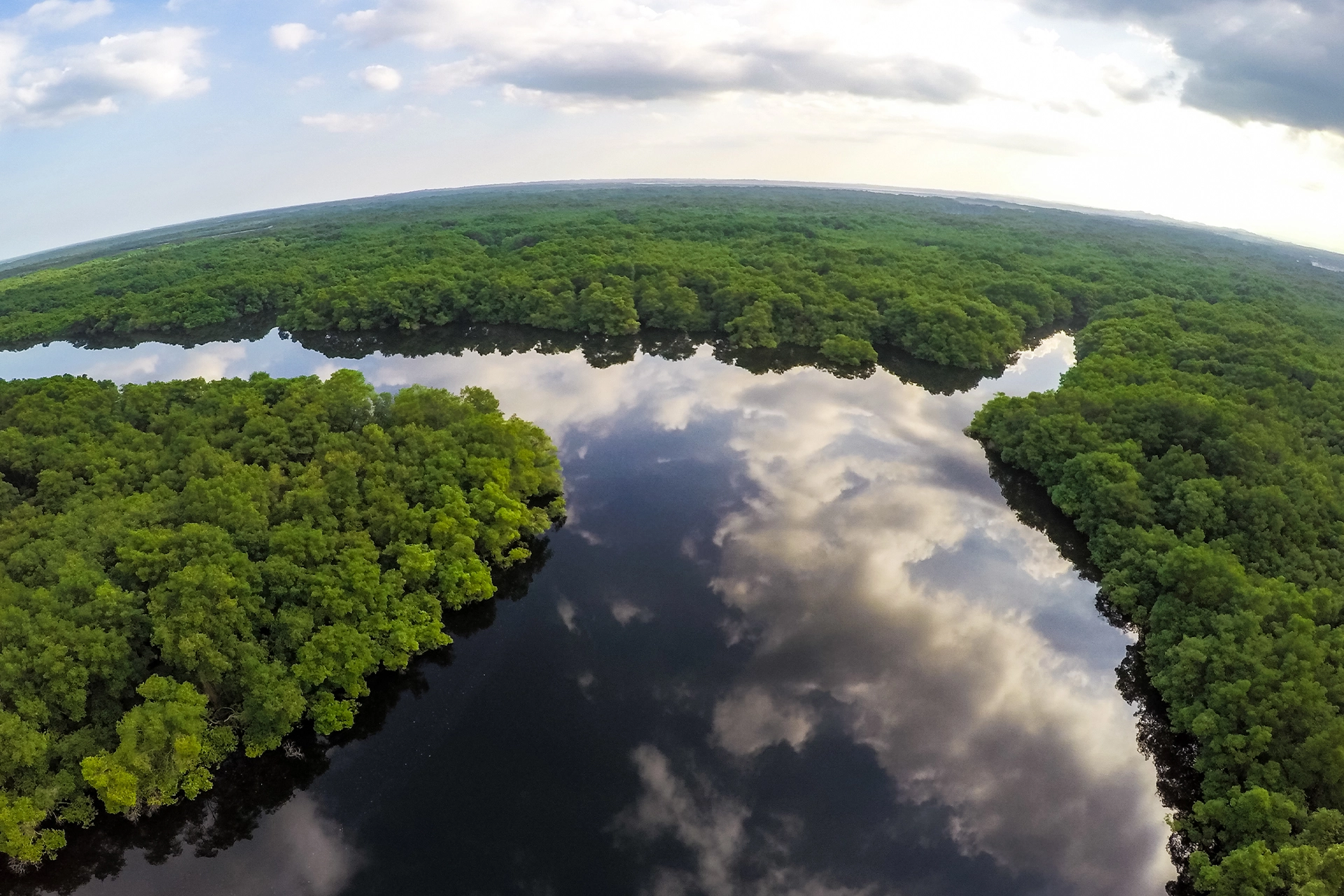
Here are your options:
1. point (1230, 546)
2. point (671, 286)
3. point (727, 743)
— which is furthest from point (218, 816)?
point (671, 286)

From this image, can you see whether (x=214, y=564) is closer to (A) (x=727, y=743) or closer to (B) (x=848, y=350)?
(A) (x=727, y=743)

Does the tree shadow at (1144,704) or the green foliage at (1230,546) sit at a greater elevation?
the green foliage at (1230,546)

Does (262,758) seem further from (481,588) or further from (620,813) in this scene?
(620,813)

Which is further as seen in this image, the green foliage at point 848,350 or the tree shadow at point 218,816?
the green foliage at point 848,350

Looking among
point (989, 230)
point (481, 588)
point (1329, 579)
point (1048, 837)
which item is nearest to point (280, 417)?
point (481, 588)

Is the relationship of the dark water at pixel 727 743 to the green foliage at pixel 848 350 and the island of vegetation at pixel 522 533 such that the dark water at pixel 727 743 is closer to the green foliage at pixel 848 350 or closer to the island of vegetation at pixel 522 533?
the island of vegetation at pixel 522 533

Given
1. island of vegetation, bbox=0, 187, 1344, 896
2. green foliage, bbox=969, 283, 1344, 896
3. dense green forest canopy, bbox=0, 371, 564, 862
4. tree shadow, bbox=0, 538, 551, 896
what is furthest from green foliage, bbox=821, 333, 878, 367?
tree shadow, bbox=0, 538, 551, 896

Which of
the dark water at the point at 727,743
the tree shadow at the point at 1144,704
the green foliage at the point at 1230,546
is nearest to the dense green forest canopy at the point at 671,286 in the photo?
the green foliage at the point at 1230,546

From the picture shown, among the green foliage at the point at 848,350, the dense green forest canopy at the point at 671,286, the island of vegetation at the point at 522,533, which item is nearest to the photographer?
the island of vegetation at the point at 522,533

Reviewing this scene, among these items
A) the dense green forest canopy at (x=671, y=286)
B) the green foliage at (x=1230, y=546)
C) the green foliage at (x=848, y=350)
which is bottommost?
the green foliage at (x=1230, y=546)
